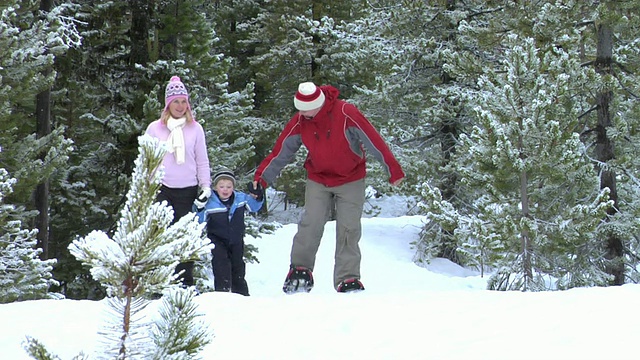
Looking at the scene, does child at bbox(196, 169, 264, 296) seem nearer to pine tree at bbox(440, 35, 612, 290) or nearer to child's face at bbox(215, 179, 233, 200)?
child's face at bbox(215, 179, 233, 200)

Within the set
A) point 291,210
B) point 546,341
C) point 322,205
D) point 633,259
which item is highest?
point 322,205

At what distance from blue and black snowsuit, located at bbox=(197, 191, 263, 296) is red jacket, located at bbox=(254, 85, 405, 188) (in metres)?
0.63

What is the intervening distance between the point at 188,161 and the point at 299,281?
1.51 meters

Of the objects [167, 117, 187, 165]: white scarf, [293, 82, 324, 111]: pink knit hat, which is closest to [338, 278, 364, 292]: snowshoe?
[293, 82, 324, 111]: pink knit hat

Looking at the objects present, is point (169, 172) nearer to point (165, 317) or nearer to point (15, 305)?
point (15, 305)

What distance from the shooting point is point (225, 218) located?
6879mm

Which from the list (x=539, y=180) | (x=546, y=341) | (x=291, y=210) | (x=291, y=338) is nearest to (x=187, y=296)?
(x=291, y=338)

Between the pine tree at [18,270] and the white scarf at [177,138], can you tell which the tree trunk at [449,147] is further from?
the white scarf at [177,138]

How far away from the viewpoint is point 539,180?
9789 mm

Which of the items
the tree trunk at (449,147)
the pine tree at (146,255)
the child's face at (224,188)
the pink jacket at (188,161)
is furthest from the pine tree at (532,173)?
the pine tree at (146,255)

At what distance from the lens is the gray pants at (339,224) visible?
258 inches

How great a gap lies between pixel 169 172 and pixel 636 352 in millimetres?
4208

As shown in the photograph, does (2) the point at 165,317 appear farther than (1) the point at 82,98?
No

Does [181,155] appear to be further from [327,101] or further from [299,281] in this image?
[299,281]
